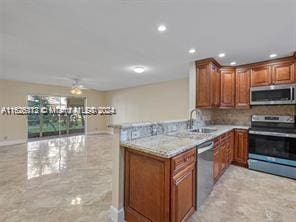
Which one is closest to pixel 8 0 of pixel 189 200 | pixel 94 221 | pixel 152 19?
pixel 152 19

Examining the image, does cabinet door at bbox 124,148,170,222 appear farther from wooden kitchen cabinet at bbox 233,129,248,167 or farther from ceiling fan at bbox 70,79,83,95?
ceiling fan at bbox 70,79,83,95

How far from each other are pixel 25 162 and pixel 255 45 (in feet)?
18.3

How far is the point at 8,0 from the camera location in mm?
1818

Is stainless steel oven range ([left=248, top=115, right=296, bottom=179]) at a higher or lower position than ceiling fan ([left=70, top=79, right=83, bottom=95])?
lower

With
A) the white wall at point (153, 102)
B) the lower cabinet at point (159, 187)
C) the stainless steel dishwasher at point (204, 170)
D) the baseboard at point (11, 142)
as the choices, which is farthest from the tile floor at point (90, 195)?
the white wall at point (153, 102)

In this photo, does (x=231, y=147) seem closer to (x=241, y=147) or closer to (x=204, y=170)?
(x=241, y=147)

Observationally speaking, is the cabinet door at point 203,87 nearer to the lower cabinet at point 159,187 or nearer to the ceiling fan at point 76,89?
the lower cabinet at point 159,187

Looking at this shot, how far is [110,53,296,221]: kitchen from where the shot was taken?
172 cm

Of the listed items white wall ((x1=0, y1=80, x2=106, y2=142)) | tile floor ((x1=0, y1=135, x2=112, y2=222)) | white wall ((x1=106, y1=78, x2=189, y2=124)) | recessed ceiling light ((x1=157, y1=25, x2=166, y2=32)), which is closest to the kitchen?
tile floor ((x1=0, y1=135, x2=112, y2=222))

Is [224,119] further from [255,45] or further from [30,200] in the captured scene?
[30,200]

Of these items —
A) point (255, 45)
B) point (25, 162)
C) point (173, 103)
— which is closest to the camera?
point (255, 45)

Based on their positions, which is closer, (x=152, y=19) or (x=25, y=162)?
(x=152, y=19)

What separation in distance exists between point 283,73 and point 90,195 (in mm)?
4424

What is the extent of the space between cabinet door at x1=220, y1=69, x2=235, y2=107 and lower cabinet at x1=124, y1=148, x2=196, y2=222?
8.84ft
